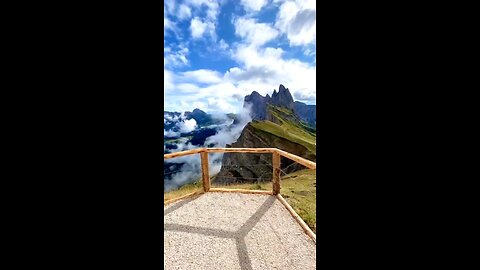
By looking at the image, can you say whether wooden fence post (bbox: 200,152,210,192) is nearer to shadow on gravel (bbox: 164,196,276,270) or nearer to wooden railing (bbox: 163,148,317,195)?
wooden railing (bbox: 163,148,317,195)

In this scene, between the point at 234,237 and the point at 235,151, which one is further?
the point at 235,151

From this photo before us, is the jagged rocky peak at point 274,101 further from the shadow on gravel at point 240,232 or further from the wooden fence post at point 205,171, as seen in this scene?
the shadow on gravel at point 240,232

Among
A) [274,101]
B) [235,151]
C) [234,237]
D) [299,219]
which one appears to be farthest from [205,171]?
[274,101]

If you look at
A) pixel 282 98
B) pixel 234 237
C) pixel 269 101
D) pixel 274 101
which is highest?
pixel 282 98

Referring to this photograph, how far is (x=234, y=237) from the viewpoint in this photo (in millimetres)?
3352

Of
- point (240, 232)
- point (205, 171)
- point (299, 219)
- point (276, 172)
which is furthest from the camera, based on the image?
point (205, 171)

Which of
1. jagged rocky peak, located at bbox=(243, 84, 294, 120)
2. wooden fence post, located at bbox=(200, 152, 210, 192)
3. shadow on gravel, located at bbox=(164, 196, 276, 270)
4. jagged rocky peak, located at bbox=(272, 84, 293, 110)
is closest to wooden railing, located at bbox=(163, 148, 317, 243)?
wooden fence post, located at bbox=(200, 152, 210, 192)

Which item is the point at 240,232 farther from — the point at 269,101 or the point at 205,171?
the point at 269,101

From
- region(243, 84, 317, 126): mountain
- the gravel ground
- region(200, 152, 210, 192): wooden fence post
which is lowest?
the gravel ground

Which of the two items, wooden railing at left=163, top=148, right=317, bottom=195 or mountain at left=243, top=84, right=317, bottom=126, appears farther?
mountain at left=243, top=84, right=317, bottom=126

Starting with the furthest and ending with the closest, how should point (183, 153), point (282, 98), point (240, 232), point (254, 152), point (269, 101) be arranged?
1. point (282, 98)
2. point (269, 101)
3. point (254, 152)
4. point (183, 153)
5. point (240, 232)

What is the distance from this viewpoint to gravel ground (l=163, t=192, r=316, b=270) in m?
2.80
